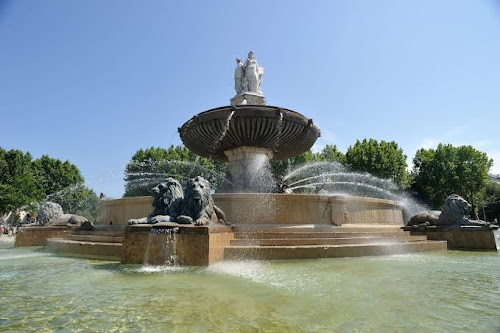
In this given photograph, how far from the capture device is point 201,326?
8.62 ft

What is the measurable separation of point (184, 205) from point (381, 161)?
3014 cm

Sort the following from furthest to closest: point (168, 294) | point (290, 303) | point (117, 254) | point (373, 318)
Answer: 1. point (117, 254)
2. point (168, 294)
3. point (290, 303)
4. point (373, 318)

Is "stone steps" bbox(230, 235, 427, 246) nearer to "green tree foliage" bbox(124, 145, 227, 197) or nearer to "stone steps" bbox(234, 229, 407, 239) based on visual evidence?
"stone steps" bbox(234, 229, 407, 239)

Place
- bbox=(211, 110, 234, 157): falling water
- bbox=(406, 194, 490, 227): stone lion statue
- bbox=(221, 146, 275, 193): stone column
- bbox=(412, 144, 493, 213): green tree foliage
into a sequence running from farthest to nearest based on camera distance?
bbox=(412, 144, 493, 213): green tree foliage
bbox=(221, 146, 275, 193): stone column
bbox=(211, 110, 234, 157): falling water
bbox=(406, 194, 490, 227): stone lion statue

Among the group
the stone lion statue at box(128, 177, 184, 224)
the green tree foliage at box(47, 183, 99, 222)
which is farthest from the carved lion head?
the green tree foliage at box(47, 183, 99, 222)

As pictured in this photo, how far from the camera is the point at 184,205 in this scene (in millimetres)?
6848

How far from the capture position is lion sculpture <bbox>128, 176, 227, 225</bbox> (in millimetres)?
6498

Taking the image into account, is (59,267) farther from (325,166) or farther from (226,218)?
(325,166)

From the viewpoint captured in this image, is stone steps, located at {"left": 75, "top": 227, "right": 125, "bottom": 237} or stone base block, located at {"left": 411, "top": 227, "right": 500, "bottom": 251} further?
stone base block, located at {"left": 411, "top": 227, "right": 500, "bottom": 251}

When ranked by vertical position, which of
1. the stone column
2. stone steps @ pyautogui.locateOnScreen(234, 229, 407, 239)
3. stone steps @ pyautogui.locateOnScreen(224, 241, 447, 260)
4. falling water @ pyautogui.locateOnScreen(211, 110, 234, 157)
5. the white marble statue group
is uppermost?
the white marble statue group

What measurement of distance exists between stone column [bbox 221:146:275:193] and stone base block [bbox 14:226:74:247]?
20.7ft

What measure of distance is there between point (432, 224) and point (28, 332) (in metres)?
12.2

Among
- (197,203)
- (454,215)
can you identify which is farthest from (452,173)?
(197,203)

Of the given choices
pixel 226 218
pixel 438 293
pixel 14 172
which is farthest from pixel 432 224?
pixel 14 172
